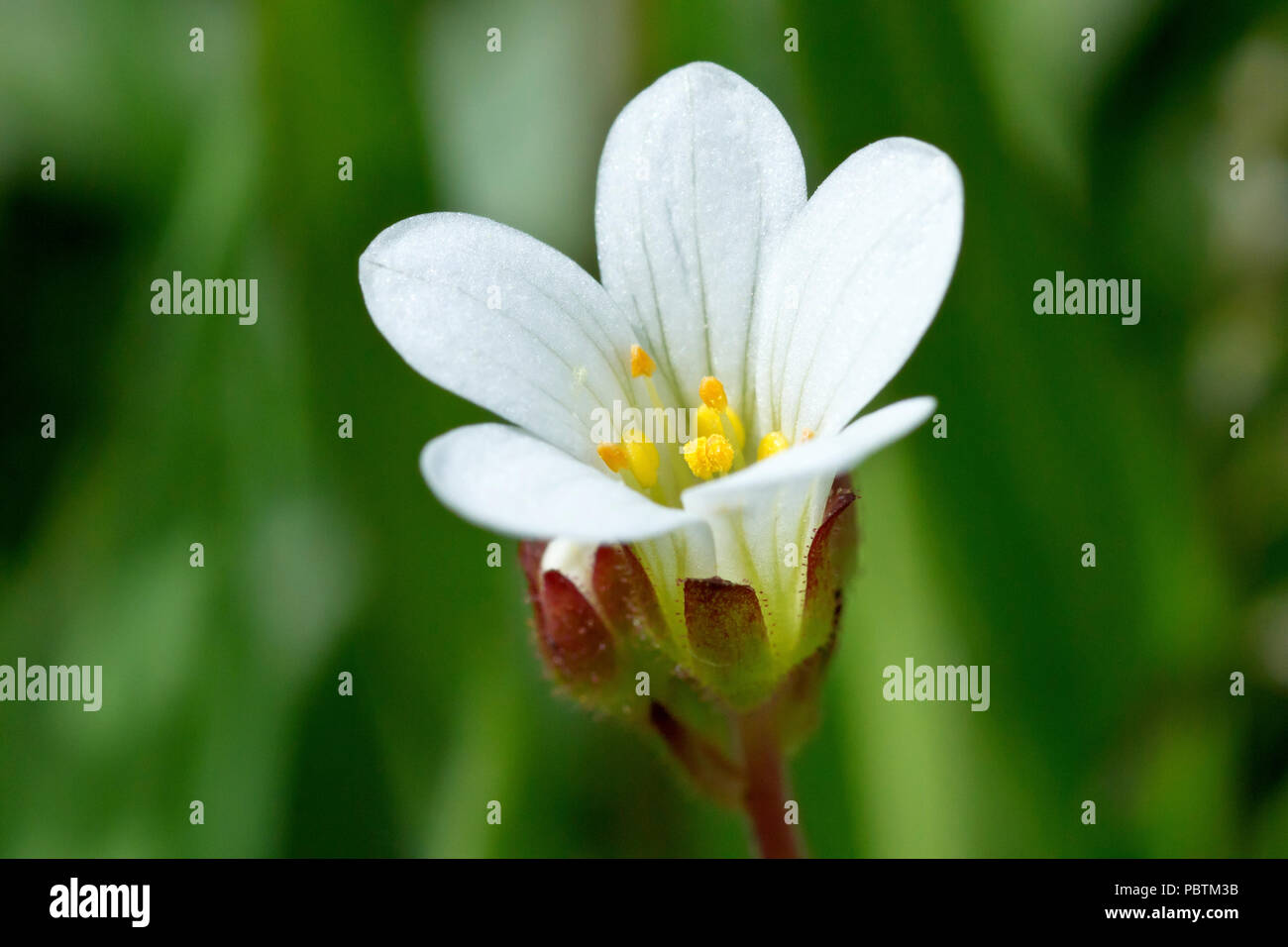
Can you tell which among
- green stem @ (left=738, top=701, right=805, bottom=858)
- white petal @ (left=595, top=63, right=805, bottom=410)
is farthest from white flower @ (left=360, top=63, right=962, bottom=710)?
green stem @ (left=738, top=701, right=805, bottom=858)

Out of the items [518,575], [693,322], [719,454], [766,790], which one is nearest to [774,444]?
[719,454]

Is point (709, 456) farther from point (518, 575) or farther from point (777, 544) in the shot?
point (518, 575)

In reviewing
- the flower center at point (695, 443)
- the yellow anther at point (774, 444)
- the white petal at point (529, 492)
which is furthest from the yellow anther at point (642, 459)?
the white petal at point (529, 492)

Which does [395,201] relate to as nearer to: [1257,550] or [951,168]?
[951,168]

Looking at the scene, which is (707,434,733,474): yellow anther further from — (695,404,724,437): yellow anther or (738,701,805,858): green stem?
(738,701,805,858): green stem

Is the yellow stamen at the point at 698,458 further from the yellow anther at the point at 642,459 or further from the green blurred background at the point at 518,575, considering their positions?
the green blurred background at the point at 518,575
